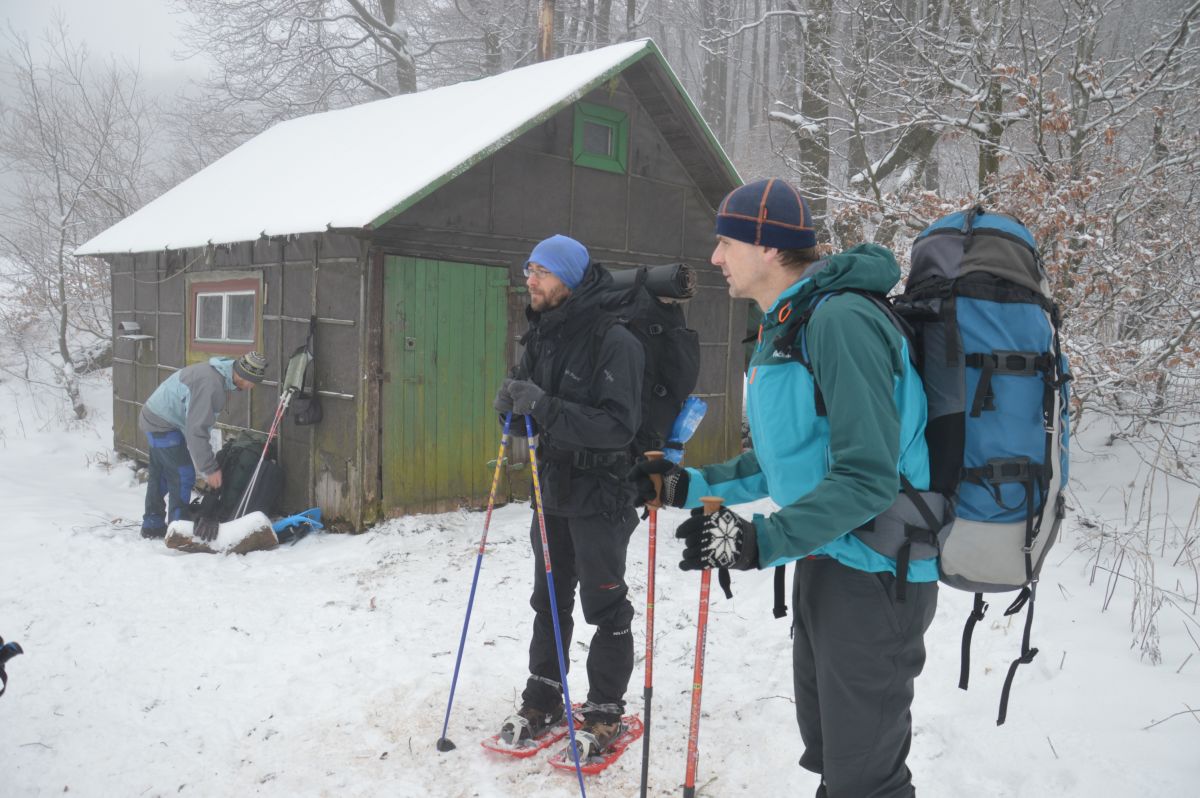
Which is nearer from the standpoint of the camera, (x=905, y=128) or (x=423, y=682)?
(x=423, y=682)

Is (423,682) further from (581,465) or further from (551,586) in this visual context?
(581,465)

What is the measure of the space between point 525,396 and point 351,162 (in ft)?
21.4

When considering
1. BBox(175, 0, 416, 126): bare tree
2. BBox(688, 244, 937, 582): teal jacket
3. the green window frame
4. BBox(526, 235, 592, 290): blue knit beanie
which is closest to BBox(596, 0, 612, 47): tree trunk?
BBox(175, 0, 416, 126): bare tree

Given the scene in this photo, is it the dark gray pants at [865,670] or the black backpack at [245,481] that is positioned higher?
the dark gray pants at [865,670]

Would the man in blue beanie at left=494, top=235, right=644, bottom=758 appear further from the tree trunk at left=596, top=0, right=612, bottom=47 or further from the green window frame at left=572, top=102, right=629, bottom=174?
the tree trunk at left=596, top=0, right=612, bottom=47

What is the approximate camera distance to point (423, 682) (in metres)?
4.46

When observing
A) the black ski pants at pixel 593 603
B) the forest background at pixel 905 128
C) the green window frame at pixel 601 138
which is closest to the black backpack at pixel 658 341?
the black ski pants at pixel 593 603

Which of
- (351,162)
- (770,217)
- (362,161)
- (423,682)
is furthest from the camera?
(351,162)

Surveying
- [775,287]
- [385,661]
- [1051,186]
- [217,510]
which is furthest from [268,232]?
[1051,186]

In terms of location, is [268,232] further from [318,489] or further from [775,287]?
[775,287]

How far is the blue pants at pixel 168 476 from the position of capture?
→ 768cm

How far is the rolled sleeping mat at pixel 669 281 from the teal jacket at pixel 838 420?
50.9 inches

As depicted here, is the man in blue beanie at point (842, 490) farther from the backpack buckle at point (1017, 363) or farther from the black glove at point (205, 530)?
the black glove at point (205, 530)

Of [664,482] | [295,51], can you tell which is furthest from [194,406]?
[295,51]
